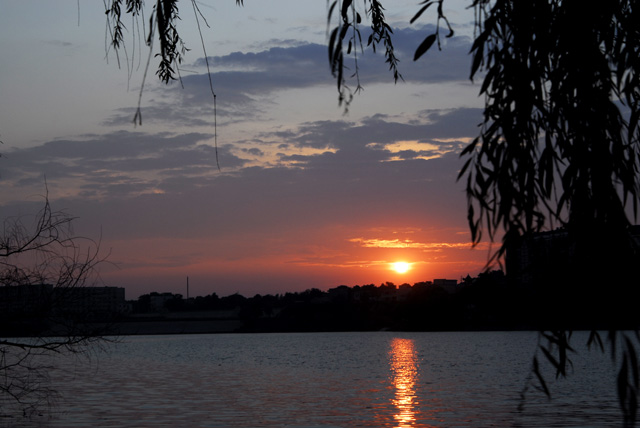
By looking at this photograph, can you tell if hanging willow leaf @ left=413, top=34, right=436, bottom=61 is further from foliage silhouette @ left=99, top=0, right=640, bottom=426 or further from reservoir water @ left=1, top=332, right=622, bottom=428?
reservoir water @ left=1, top=332, right=622, bottom=428

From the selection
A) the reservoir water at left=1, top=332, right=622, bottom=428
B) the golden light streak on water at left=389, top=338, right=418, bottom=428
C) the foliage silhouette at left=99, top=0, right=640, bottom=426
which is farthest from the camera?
the golden light streak on water at left=389, top=338, right=418, bottom=428

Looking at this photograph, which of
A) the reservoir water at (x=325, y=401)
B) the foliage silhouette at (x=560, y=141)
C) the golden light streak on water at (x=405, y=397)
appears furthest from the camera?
the golden light streak on water at (x=405, y=397)

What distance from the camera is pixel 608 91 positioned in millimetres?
5641

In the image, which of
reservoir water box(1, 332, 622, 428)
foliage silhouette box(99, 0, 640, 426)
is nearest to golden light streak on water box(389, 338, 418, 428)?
reservoir water box(1, 332, 622, 428)

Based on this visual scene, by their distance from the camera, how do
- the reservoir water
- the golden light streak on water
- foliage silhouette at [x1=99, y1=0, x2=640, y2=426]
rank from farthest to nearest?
the golden light streak on water → the reservoir water → foliage silhouette at [x1=99, y1=0, x2=640, y2=426]

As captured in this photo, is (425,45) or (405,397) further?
(405,397)

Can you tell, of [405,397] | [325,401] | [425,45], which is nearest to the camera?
[425,45]

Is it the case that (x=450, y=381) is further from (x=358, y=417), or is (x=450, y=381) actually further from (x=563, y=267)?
(x=563, y=267)

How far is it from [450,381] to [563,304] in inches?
1775

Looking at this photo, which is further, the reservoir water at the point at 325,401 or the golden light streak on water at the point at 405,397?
the golden light streak on water at the point at 405,397

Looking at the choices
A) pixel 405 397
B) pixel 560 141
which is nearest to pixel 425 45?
pixel 560 141

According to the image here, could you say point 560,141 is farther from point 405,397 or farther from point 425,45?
point 405,397

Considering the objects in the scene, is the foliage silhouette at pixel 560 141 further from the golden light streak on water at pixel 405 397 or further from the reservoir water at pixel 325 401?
the golden light streak on water at pixel 405 397

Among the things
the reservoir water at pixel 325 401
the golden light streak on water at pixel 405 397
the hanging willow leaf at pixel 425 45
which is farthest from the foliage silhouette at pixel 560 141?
the golden light streak on water at pixel 405 397
